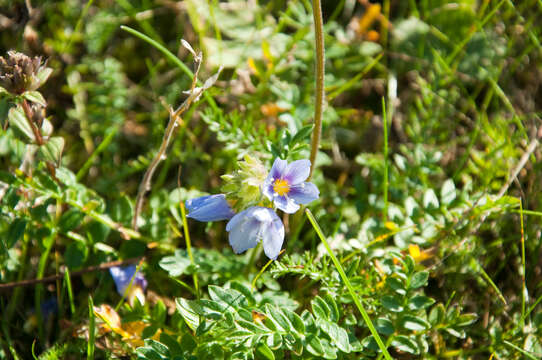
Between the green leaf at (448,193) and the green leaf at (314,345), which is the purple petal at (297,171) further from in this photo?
the green leaf at (448,193)

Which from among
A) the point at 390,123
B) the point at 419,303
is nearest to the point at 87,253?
the point at 419,303

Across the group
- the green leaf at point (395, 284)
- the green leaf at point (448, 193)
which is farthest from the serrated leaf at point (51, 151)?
the green leaf at point (448, 193)

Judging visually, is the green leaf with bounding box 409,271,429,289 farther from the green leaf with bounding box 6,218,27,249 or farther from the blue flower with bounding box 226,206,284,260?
the green leaf with bounding box 6,218,27,249

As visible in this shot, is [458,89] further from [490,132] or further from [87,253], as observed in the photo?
[87,253]

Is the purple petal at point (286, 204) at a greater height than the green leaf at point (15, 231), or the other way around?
the purple petal at point (286, 204)

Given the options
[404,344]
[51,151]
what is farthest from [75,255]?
[404,344]

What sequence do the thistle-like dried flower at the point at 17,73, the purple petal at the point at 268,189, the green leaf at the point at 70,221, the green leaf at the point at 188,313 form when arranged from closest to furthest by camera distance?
the purple petal at the point at 268,189
the green leaf at the point at 188,313
the thistle-like dried flower at the point at 17,73
the green leaf at the point at 70,221

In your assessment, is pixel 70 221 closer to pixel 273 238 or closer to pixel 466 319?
pixel 273 238
